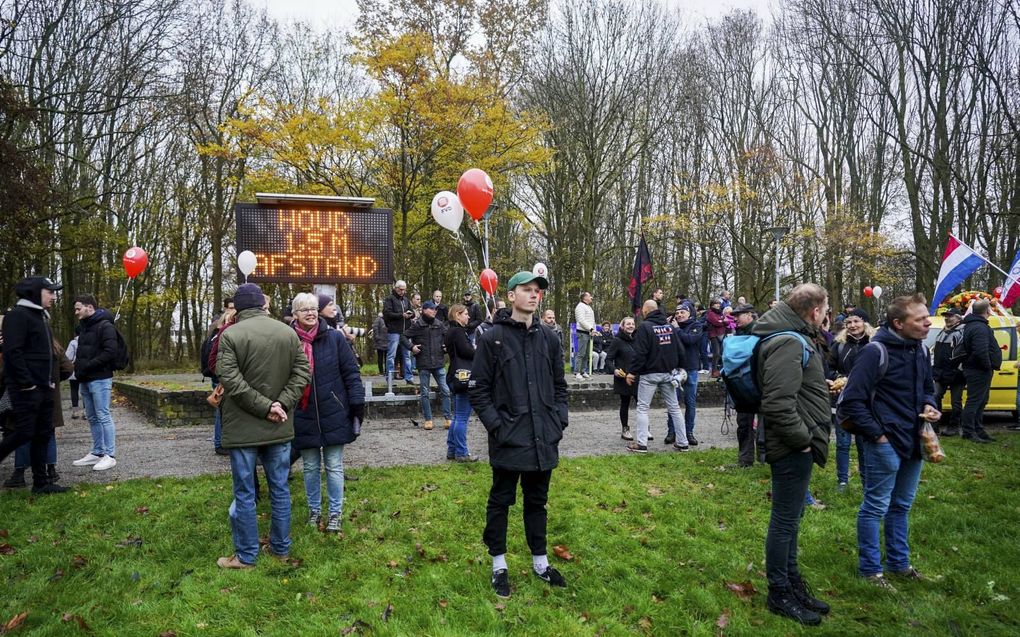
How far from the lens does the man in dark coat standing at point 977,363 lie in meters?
9.02

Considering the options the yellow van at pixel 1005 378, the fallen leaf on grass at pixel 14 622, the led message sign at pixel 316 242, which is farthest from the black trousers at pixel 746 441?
the fallen leaf on grass at pixel 14 622

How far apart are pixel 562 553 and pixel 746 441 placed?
381 cm

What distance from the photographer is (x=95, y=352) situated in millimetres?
7289

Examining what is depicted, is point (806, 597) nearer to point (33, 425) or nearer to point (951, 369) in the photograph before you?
point (33, 425)

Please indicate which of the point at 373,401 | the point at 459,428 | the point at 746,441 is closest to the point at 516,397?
the point at 459,428

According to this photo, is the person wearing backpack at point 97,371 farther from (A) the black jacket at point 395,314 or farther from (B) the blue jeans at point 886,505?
(B) the blue jeans at point 886,505

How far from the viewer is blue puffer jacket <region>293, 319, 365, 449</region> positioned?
17.0 feet

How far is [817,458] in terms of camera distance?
3855 mm

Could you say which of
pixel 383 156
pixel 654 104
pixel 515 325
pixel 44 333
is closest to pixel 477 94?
pixel 383 156

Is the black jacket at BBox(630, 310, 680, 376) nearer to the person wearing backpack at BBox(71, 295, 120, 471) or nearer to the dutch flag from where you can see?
the person wearing backpack at BBox(71, 295, 120, 471)

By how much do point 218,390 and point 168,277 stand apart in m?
25.9

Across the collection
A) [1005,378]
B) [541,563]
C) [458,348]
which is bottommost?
[541,563]

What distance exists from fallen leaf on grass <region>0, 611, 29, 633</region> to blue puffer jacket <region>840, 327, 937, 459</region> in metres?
5.33

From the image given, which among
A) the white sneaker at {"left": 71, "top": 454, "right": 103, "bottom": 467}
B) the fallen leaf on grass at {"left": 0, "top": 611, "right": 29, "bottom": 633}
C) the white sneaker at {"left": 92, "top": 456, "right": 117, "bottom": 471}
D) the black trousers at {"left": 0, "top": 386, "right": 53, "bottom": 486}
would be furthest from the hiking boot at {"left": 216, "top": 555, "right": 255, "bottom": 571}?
the white sneaker at {"left": 71, "top": 454, "right": 103, "bottom": 467}
